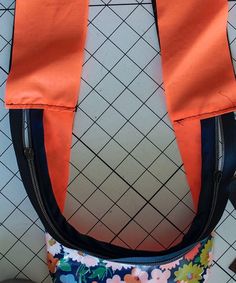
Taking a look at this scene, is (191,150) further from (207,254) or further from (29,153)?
(29,153)

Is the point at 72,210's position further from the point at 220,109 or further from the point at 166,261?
the point at 220,109

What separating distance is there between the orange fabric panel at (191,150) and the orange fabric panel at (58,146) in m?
0.23

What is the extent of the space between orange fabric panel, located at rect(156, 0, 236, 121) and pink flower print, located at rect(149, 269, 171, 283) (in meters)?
0.31

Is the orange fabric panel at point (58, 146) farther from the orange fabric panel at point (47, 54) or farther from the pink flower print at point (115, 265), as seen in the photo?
the pink flower print at point (115, 265)

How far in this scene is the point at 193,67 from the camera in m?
1.16

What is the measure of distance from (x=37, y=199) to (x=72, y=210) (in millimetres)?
88

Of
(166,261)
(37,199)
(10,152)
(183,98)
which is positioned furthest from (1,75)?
(166,261)

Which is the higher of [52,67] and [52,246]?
[52,67]

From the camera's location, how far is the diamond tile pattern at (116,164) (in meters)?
1.15

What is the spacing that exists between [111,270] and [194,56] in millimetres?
464

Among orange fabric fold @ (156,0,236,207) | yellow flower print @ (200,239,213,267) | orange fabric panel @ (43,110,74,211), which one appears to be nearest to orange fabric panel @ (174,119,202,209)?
orange fabric fold @ (156,0,236,207)

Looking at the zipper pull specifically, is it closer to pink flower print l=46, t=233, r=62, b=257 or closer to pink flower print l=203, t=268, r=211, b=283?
pink flower print l=46, t=233, r=62, b=257

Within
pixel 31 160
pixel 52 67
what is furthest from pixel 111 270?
pixel 52 67

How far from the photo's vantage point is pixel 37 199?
43.4 inches
